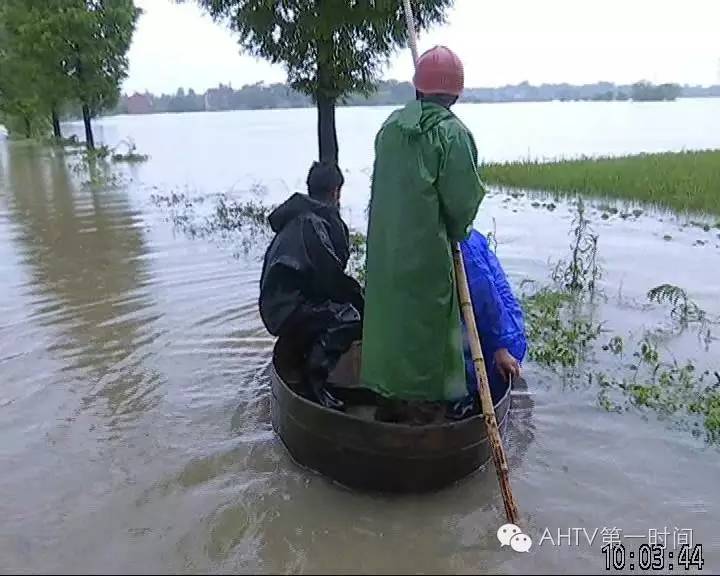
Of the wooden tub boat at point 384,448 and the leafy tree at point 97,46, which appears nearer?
the wooden tub boat at point 384,448

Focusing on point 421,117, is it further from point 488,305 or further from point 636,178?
point 636,178

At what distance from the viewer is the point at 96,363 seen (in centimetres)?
589

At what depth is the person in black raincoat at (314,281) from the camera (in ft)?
14.8

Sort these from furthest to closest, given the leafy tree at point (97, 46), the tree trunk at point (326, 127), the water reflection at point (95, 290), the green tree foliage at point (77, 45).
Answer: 1. the leafy tree at point (97, 46)
2. the green tree foliage at point (77, 45)
3. the tree trunk at point (326, 127)
4. the water reflection at point (95, 290)

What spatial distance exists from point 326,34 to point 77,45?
19.4 metres

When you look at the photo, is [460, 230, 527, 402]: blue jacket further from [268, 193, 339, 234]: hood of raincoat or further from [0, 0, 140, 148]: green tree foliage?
[0, 0, 140, 148]: green tree foliage

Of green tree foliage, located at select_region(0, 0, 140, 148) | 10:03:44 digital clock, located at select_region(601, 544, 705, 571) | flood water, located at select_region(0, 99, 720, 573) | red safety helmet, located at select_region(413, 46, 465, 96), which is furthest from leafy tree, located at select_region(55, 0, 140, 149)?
10:03:44 digital clock, located at select_region(601, 544, 705, 571)

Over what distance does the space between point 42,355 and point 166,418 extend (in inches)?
68.7

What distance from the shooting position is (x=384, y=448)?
3.72 metres

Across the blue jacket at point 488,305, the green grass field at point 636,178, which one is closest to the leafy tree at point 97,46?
the green grass field at point 636,178

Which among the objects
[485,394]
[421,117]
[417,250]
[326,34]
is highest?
[326,34]

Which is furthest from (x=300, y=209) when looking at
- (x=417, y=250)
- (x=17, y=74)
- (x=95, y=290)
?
(x=17, y=74)

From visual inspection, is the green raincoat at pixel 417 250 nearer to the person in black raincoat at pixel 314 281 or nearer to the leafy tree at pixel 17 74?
the person in black raincoat at pixel 314 281

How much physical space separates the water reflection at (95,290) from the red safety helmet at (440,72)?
9.55 feet
